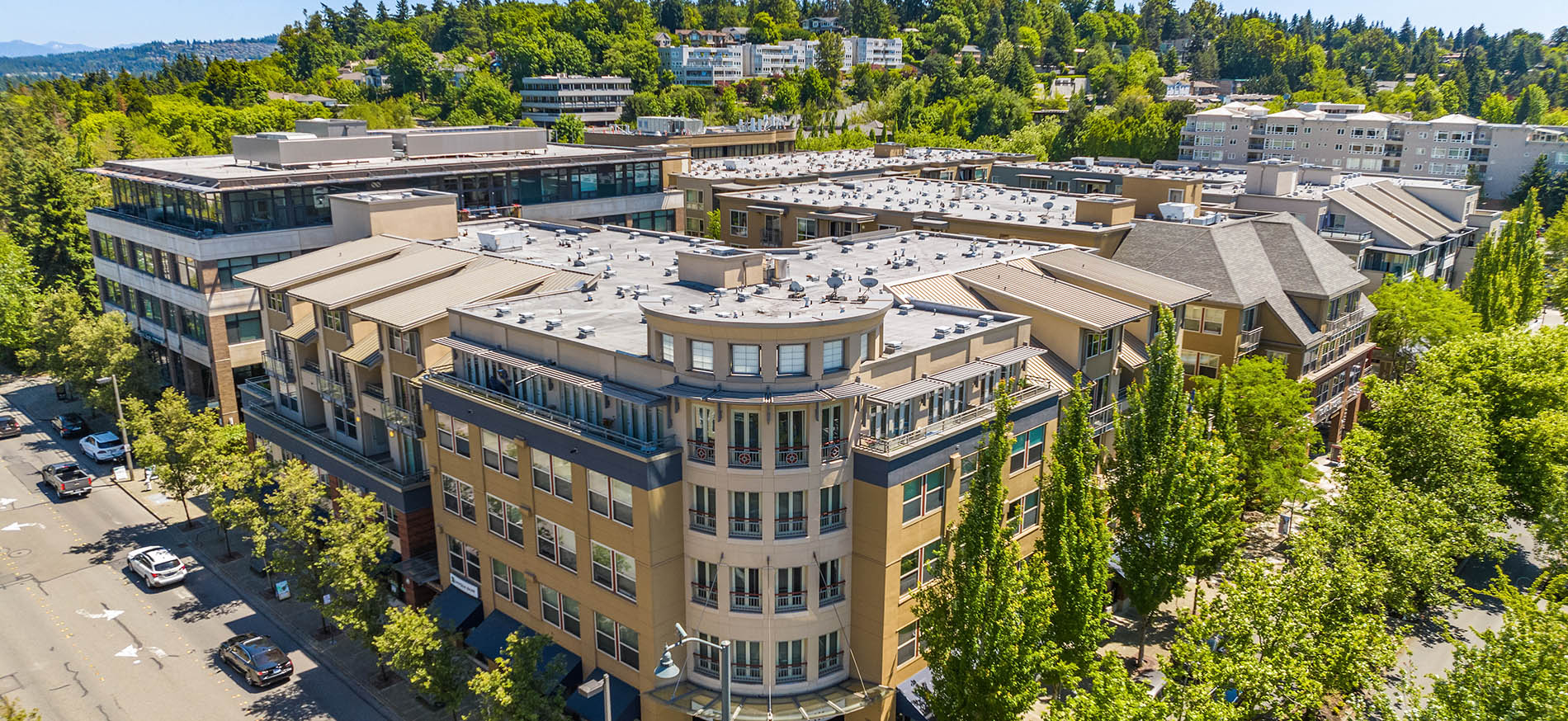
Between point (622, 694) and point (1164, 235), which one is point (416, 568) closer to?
point (622, 694)

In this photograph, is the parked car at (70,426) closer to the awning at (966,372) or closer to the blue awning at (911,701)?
the blue awning at (911,701)

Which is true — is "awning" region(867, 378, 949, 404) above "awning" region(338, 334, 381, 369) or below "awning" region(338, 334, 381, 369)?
above

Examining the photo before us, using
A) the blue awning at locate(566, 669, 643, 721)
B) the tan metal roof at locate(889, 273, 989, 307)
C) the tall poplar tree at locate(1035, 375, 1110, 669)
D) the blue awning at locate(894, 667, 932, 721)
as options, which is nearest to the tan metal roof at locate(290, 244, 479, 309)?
the blue awning at locate(566, 669, 643, 721)

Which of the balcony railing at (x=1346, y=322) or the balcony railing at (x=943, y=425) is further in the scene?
the balcony railing at (x=1346, y=322)

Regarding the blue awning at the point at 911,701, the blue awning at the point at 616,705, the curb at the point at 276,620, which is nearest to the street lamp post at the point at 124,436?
the curb at the point at 276,620

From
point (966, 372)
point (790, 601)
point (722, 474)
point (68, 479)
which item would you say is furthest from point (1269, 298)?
point (68, 479)

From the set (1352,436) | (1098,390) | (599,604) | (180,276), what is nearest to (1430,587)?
(1352,436)

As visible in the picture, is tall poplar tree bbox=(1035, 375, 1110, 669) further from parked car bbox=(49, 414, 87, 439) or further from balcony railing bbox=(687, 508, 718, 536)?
parked car bbox=(49, 414, 87, 439)
